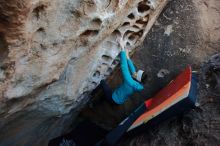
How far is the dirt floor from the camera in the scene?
3109 millimetres

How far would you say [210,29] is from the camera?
11.0ft

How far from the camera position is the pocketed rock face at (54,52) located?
7.46ft

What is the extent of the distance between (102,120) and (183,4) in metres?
1.36

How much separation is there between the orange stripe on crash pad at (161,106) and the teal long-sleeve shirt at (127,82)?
22 cm

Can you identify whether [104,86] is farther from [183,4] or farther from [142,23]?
[183,4]

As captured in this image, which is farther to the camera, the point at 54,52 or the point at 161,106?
the point at 161,106

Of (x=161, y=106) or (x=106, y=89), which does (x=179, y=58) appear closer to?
(x=161, y=106)

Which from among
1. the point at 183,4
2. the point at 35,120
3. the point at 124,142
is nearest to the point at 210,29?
the point at 183,4

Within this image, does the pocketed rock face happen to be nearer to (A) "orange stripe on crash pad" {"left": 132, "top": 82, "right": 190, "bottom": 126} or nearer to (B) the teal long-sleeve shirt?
(B) the teal long-sleeve shirt

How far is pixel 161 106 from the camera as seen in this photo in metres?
3.12

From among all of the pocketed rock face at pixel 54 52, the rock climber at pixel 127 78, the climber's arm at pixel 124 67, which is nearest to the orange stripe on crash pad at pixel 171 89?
the rock climber at pixel 127 78

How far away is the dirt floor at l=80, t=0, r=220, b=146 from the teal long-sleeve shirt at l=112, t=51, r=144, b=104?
201mm

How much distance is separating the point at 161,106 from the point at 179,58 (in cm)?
52

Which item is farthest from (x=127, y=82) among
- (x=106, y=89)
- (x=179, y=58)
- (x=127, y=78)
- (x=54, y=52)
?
(x=54, y=52)
